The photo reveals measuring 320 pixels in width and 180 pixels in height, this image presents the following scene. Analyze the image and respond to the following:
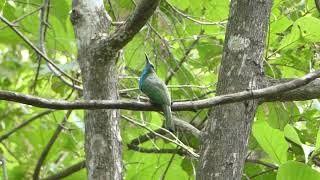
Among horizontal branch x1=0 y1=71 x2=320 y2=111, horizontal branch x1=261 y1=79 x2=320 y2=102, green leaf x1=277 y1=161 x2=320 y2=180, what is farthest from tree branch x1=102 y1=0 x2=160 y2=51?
green leaf x1=277 y1=161 x2=320 y2=180

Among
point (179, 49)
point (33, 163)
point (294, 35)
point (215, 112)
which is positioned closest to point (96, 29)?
point (215, 112)

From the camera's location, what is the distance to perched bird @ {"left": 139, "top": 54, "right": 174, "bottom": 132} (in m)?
2.32

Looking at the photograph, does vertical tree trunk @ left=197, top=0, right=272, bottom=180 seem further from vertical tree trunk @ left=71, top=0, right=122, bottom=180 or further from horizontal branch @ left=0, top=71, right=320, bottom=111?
horizontal branch @ left=0, top=71, right=320, bottom=111

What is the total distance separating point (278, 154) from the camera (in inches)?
112

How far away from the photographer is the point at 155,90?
93.7 inches

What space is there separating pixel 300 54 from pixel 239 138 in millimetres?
1113

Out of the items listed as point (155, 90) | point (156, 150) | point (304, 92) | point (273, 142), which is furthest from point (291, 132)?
point (156, 150)

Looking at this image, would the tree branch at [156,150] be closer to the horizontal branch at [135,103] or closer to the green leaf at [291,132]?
the green leaf at [291,132]

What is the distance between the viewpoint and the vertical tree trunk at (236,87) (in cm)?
252

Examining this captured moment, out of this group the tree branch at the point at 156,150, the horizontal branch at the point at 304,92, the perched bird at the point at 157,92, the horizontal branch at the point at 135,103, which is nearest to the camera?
the horizontal branch at the point at 135,103

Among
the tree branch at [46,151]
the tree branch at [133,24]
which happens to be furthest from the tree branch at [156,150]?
the tree branch at [133,24]

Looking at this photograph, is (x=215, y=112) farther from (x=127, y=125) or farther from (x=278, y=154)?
(x=127, y=125)

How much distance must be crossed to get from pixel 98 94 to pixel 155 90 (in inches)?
9.8

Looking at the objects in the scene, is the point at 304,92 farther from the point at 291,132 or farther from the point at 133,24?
the point at 133,24
